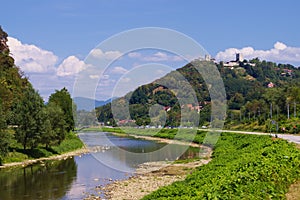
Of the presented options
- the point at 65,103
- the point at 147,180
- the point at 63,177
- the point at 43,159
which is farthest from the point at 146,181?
the point at 65,103

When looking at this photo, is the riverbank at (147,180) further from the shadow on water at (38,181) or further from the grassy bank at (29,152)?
the grassy bank at (29,152)

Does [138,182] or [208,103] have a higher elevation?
[208,103]

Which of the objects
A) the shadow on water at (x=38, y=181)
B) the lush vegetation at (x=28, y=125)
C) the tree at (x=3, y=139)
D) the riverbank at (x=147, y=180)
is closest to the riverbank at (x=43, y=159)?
the lush vegetation at (x=28, y=125)

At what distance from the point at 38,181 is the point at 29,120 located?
14866mm

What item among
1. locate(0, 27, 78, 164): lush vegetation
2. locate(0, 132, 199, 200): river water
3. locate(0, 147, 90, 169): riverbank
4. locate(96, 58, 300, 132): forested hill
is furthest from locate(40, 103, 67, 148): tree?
locate(96, 58, 300, 132): forested hill

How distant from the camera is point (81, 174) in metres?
38.3

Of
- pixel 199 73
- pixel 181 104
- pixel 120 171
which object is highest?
pixel 199 73

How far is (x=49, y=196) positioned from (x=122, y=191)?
5.14m

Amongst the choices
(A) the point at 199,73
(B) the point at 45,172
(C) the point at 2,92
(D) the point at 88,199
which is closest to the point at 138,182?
(D) the point at 88,199

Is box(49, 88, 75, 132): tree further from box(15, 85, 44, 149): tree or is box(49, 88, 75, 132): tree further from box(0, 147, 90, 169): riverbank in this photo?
box(15, 85, 44, 149): tree

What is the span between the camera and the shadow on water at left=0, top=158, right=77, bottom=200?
2834 centimetres

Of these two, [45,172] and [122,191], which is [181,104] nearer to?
[45,172]

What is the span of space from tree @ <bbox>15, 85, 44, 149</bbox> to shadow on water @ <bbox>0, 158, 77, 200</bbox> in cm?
466

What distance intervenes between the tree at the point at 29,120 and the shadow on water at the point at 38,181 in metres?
4.66
